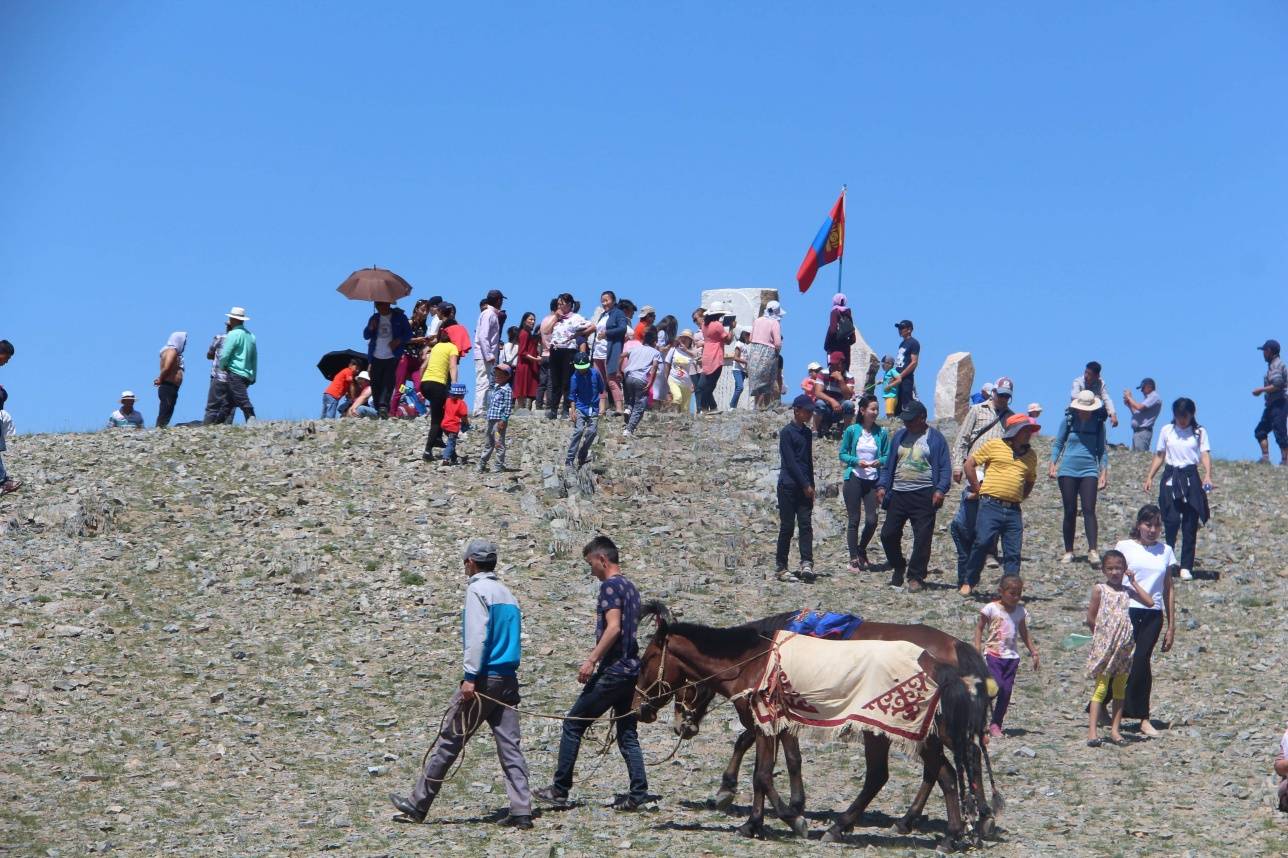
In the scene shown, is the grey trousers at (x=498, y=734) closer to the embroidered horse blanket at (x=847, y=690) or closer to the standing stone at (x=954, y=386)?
the embroidered horse blanket at (x=847, y=690)

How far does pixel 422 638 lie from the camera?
1759 cm

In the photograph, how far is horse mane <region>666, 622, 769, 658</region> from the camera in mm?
11266

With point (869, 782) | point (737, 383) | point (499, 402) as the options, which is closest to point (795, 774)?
point (869, 782)

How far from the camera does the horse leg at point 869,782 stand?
10875mm

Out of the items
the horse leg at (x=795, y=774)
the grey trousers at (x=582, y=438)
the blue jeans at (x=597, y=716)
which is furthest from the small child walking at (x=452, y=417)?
the horse leg at (x=795, y=774)

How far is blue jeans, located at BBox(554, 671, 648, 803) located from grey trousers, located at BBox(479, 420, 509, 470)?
36.5ft

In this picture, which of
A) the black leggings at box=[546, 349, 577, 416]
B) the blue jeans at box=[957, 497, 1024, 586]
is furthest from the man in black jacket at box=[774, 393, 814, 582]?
the black leggings at box=[546, 349, 577, 416]

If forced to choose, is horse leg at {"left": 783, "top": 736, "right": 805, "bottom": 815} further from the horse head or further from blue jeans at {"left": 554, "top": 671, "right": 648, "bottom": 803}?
blue jeans at {"left": 554, "top": 671, "right": 648, "bottom": 803}

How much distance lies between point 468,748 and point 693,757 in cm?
212

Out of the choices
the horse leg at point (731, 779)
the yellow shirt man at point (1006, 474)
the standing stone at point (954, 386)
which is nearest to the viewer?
the horse leg at point (731, 779)

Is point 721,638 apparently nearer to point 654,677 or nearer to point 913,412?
point 654,677

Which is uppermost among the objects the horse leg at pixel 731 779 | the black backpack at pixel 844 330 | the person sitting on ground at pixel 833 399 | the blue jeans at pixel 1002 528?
the black backpack at pixel 844 330

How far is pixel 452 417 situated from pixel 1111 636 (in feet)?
38.5

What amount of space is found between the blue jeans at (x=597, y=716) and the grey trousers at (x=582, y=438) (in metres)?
10.5
